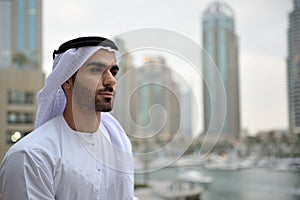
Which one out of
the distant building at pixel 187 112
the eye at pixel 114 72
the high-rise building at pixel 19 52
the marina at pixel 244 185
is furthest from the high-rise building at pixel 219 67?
the marina at pixel 244 185

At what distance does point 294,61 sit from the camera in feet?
21.9

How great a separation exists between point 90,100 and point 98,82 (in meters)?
0.04

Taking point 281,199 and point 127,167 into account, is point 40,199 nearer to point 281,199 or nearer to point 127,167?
point 127,167

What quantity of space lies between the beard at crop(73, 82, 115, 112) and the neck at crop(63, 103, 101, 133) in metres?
0.02

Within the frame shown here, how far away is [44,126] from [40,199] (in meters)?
0.14

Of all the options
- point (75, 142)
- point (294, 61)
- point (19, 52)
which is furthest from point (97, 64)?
point (294, 61)

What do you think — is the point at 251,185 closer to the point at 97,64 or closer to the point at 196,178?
the point at 196,178

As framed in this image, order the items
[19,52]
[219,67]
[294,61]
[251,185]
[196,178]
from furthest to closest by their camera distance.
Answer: [251,185] → [196,178] → [294,61] → [19,52] → [219,67]

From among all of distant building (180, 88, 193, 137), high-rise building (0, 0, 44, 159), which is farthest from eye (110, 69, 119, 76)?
high-rise building (0, 0, 44, 159)

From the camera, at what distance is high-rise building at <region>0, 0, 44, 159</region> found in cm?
479

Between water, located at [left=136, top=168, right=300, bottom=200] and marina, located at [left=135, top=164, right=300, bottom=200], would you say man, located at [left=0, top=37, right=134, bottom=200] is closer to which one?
marina, located at [left=135, top=164, right=300, bottom=200]

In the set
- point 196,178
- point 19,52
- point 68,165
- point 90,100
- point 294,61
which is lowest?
point 196,178

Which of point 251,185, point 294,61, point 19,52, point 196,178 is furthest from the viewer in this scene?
point 251,185

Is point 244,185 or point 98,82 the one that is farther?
point 244,185
